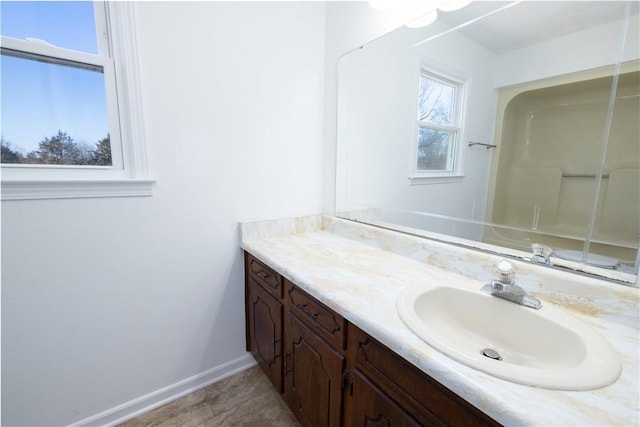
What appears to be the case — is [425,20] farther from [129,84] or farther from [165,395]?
[165,395]

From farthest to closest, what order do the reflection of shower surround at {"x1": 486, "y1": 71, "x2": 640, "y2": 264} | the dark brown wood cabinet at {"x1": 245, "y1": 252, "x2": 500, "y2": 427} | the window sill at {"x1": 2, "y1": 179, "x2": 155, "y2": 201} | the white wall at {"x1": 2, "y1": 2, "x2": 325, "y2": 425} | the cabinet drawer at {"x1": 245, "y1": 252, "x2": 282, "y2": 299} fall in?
the cabinet drawer at {"x1": 245, "y1": 252, "x2": 282, "y2": 299}, the white wall at {"x1": 2, "y1": 2, "x2": 325, "y2": 425}, the window sill at {"x1": 2, "y1": 179, "x2": 155, "y2": 201}, the reflection of shower surround at {"x1": 486, "y1": 71, "x2": 640, "y2": 264}, the dark brown wood cabinet at {"x1": 245, "y1": 252, "x2": 500, "y2": 427}

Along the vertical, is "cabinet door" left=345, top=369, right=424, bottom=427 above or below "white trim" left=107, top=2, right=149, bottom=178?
below

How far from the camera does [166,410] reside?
1.44 metres

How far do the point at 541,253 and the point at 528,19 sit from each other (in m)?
0.81

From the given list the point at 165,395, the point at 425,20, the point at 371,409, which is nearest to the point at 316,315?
the point at 371,409

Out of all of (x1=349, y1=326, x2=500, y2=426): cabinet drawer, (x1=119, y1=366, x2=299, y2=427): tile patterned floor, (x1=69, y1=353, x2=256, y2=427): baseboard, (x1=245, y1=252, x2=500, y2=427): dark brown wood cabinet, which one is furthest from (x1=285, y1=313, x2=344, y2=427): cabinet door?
(x1=69, y1=353, x2=256, y2=427): baseboard

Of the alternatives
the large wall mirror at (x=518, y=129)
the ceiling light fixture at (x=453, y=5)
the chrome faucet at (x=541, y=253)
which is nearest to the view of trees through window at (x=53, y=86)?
the large wall mirror at (x=518, y=129)

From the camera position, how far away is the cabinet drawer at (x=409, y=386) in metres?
0.59

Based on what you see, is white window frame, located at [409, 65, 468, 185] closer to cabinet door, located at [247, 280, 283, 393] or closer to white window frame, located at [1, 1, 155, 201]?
cabinet door, located at [247, 280, 283, 393]

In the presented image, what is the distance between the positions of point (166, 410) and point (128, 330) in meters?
0.49

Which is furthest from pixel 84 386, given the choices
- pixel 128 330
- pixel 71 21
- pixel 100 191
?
pixel 71 21

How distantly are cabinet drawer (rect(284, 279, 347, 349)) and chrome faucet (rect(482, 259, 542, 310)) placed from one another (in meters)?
0.51

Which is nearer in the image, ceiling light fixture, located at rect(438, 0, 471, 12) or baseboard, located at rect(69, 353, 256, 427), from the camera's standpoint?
ceiling light fixture, located at rect(438, 0, 471, 12)

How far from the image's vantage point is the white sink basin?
1.87 ft
